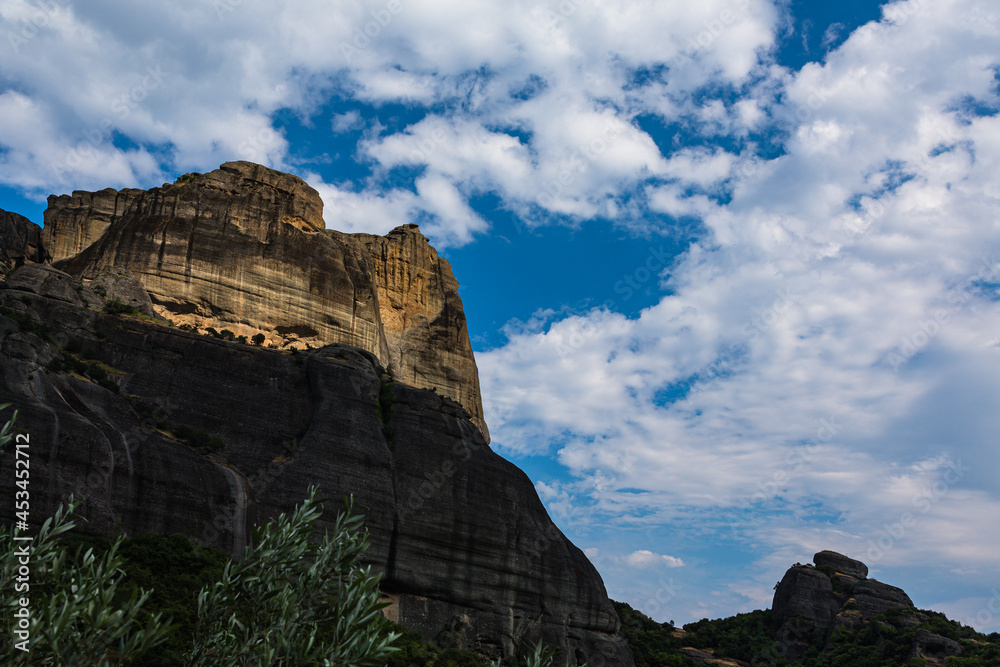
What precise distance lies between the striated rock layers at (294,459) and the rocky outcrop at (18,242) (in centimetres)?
999

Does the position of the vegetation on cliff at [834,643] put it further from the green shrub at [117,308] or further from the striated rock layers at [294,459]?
the green shrub at [117,308]

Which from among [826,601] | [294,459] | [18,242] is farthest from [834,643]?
[18,242]

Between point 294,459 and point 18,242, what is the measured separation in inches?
1315

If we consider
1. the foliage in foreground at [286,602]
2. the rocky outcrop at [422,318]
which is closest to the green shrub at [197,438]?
the foliage in foreground at [286,602]

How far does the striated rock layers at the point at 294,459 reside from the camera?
41.1 m

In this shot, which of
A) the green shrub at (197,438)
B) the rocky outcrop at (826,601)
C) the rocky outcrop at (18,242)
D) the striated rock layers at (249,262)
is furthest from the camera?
the rocky outcrop at (826,601)

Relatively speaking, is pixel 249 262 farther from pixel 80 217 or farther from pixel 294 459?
pixel 294 459

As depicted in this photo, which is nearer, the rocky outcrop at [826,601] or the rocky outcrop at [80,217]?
the rocky outcrop at [80,217]

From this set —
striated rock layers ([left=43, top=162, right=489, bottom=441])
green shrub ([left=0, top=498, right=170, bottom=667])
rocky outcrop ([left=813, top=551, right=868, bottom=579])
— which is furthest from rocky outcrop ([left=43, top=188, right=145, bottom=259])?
rocky outcrop ([left=813, top=551, right=868, bottom=579])

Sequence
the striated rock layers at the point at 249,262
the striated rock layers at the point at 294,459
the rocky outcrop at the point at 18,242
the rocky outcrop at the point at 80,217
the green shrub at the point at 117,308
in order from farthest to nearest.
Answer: the rocky outcrop at the point at 80,217 → the striated rock layers at the point at 249,262 → the rocky outcrop at the point at 18,242 → the green shrub at the point at 117,308 → the striated rock layers at the point at 294,459

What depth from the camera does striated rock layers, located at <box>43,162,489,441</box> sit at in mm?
66125

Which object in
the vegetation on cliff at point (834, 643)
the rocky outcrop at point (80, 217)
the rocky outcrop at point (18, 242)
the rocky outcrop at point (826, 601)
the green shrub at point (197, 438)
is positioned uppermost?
the rocky outcrop at point (80, 217)

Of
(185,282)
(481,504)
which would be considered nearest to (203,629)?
(481,504)

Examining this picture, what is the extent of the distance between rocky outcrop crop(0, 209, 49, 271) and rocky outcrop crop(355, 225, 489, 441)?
32961 mm
